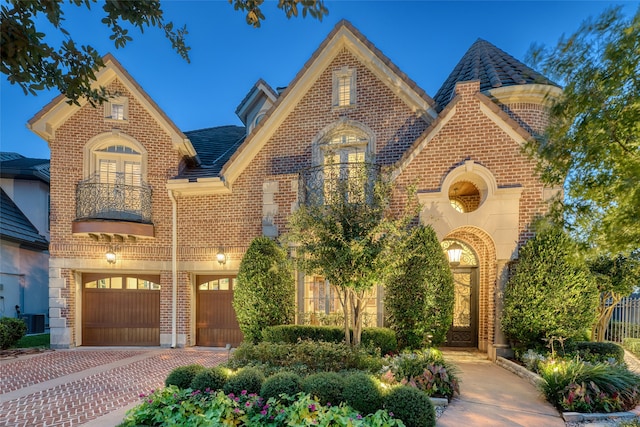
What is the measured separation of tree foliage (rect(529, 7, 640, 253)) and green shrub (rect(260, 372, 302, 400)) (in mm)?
4270

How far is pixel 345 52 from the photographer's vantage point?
9422 millimetres

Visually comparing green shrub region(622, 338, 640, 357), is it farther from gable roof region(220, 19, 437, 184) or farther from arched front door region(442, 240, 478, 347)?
gable roof region(220, 19, 437, 184)

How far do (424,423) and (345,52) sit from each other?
9056 millimetres

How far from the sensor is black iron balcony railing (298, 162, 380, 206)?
6758 millimetres

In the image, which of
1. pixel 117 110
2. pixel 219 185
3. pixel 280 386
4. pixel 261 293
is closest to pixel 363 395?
pixel 280 386

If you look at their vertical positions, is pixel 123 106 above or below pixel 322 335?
above

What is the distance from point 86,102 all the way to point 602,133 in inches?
493

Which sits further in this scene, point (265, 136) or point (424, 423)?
point (265, 136)

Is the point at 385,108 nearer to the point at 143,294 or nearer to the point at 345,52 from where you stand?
the point at 345,52

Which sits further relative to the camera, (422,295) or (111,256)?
(111,256)

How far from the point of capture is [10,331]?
9.66 metres

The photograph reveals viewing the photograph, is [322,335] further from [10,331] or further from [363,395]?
[10,331]

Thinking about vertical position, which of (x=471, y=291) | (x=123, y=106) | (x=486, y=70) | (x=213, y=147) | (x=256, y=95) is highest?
(x=256, y=95)

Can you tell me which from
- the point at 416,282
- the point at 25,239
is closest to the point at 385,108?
the point at 416,282
